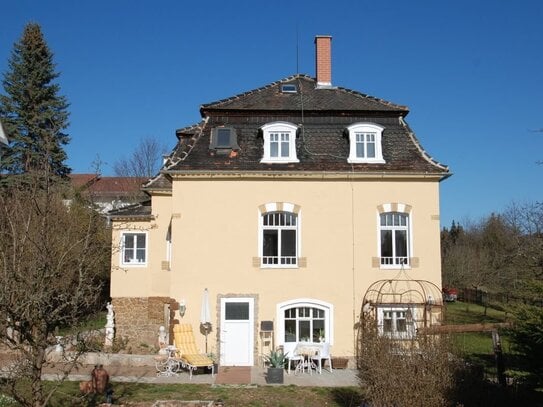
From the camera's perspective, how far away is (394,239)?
17375 millimetres

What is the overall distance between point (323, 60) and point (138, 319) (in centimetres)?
1301

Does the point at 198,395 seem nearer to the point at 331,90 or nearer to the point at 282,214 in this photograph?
the point at 282,214

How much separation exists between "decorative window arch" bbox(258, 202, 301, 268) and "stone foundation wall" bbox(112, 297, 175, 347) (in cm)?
593

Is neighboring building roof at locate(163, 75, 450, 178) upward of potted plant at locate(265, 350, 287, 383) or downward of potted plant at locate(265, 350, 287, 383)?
upward

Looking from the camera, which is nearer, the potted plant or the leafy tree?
the potted plant

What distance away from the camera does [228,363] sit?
16609mm

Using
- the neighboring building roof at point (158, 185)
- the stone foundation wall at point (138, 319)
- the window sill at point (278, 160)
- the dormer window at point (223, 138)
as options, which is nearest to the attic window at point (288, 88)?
the dormer window at point (223, 138)

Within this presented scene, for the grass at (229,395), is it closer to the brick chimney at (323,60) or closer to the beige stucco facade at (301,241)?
the beige stucco facade at (301,241)

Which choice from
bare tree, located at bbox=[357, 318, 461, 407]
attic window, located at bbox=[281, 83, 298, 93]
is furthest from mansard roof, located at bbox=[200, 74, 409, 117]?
bare tree, located at bbox=[357, 318, 461, 407]

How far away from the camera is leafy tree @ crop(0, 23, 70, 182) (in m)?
29.8

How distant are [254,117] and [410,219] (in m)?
6.57

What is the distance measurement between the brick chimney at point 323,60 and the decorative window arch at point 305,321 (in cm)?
901

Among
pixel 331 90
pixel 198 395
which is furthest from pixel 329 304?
pixel 331 90

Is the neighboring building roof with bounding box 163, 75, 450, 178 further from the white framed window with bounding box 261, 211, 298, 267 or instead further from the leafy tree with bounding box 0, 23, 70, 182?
the leafy tree with bounding box 0, 23, 70, 182
